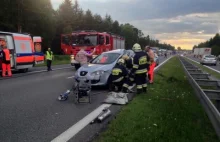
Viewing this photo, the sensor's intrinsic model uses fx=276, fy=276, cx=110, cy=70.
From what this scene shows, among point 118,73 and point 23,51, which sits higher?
point 23,51

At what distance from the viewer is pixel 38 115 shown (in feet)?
21.5

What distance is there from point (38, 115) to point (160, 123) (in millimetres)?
2855

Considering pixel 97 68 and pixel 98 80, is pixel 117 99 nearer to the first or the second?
pixel 98 80

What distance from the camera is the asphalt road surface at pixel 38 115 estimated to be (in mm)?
5152

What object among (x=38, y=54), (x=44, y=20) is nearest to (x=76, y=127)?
(x=38, y=54)

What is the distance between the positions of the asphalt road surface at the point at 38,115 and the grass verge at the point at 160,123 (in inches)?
21.3

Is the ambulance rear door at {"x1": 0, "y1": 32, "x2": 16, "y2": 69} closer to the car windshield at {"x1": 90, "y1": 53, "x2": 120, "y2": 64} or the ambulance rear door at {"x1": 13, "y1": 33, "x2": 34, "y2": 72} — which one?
the ambulance rear door at {"x1": 13, "y1": 33, "x2": 34, "y2": 72}

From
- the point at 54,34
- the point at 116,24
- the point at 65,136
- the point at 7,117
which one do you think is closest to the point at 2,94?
the point at 7,117

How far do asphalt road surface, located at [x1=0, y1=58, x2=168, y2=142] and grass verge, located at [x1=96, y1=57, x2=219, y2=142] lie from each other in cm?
54

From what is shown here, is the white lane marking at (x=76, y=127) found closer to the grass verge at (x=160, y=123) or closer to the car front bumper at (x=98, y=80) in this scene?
the grass verge at (x=160, y=123)

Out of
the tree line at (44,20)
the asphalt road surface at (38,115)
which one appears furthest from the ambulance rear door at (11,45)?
the tree line at (44,20)

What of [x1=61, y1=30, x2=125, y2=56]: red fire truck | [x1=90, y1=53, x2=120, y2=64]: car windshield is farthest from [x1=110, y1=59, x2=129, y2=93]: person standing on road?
[x1=61, y1=30, x2=125, y2=56]: red fire truck

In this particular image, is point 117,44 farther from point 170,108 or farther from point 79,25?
point 79,25

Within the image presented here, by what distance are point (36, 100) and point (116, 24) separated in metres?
106
